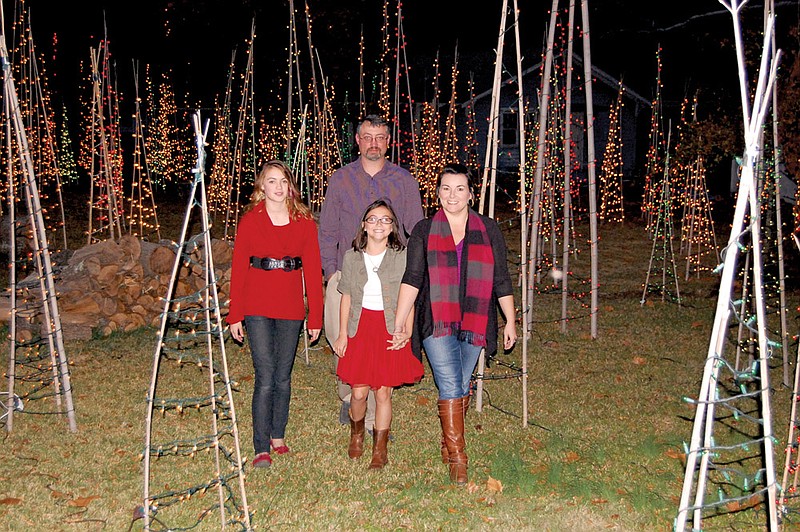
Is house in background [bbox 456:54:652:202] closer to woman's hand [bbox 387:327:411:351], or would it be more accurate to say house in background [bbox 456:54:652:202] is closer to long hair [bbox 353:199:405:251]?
long hair [bbox 353:199:405:251]

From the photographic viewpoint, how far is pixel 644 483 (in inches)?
153

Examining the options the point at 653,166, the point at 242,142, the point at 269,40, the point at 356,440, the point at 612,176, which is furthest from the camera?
the point at 269,40

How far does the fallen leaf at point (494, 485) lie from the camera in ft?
12.4

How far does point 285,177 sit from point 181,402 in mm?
1241

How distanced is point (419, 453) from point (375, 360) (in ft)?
2.34

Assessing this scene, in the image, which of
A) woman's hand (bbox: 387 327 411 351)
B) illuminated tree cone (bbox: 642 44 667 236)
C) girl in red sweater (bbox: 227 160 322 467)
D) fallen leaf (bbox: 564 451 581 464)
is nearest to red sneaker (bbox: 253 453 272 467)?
girl in red sweater (bbox: 227 160 322 467)

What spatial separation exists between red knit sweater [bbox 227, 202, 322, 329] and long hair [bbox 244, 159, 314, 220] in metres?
0.03

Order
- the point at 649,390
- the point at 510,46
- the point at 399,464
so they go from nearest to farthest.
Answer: the point at 399,464
the point at 649,390
the point at 510,46

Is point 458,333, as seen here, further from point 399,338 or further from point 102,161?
point 102,161

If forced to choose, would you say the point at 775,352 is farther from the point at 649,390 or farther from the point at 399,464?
the point at 399,464

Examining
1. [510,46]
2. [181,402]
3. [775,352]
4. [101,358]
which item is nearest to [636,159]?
[510,46]

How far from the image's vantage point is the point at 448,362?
3.74m

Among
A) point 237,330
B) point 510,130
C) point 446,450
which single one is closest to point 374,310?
point 237,330

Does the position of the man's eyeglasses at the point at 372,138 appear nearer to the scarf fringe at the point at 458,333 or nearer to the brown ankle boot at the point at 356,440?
the scarf fringe at the point at 458,333
